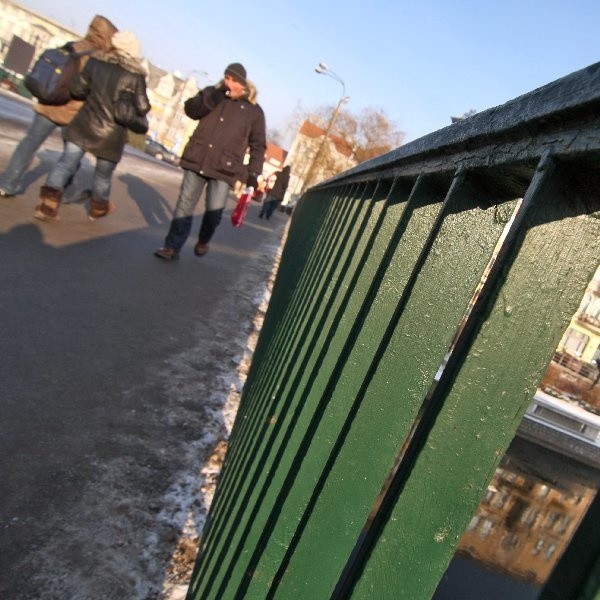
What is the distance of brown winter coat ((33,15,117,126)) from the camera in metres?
5.76

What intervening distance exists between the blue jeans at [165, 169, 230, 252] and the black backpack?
1.41m

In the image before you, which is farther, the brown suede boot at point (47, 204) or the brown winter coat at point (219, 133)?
the brown winter coat at point (219, 133)

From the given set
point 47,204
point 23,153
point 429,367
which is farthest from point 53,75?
point 429,367

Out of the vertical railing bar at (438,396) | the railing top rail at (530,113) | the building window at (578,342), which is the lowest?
the building window at (578,342)

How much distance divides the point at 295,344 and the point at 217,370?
1382mm

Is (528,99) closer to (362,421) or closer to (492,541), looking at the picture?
(362,421)

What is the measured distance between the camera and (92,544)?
1587 millimetres

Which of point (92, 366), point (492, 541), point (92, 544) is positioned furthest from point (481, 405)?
point (492, 541)

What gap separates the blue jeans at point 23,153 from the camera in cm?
586

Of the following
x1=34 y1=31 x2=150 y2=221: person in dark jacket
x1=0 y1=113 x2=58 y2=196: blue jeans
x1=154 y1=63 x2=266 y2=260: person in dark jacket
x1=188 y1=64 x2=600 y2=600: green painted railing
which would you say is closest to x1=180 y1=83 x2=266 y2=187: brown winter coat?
x1=154 y1=63 x2=266 y2=260: person in dark jacket

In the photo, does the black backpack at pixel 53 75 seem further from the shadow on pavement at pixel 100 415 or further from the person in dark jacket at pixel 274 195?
the person in dark jacket at pixel 274 195

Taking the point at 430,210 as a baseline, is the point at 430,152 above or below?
above

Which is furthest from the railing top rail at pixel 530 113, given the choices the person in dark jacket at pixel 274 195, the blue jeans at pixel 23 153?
the person in dark jacket at pixel 274 195

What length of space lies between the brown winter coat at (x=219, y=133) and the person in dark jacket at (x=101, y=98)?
1.82 ft
